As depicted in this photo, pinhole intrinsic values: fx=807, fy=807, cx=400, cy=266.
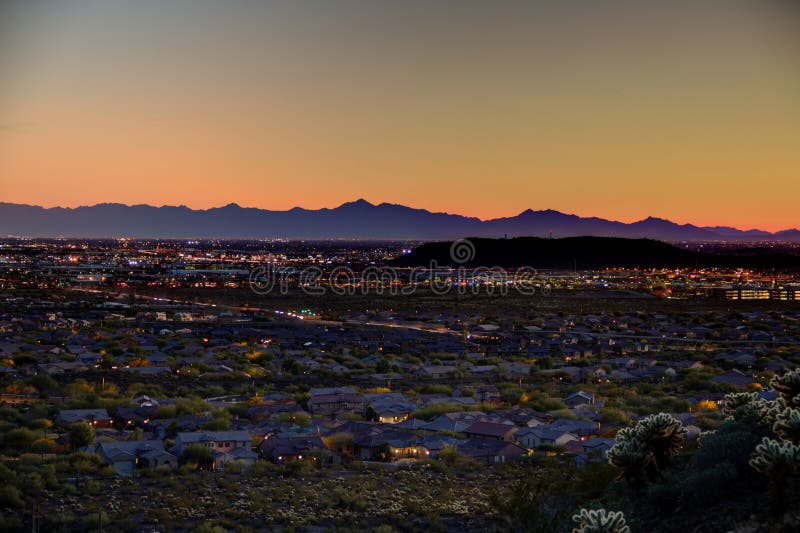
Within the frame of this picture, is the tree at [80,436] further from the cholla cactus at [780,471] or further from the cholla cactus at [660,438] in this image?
the cholla cactus at [780,471]

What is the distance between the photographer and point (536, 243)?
479 ft

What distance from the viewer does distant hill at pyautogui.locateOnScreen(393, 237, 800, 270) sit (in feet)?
448

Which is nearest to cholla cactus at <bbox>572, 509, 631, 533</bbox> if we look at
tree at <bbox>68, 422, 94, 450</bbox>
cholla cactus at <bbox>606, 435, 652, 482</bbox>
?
cholla cactus at <bbox>606, 435, 652, 482</bbox>

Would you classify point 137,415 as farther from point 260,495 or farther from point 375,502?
point 375,502

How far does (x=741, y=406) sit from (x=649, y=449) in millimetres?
1677

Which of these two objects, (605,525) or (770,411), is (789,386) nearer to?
(770,411)

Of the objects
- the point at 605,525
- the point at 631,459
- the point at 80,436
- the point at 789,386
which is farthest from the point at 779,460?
the point at 80,436

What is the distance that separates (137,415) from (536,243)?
423 feet

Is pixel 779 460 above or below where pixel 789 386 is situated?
below

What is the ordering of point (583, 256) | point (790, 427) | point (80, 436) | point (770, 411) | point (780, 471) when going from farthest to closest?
point (583, 256)
point (80, 436)
point (770, 411)
point (790, 427)
point (780, 471)

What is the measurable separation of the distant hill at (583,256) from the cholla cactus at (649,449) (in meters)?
127

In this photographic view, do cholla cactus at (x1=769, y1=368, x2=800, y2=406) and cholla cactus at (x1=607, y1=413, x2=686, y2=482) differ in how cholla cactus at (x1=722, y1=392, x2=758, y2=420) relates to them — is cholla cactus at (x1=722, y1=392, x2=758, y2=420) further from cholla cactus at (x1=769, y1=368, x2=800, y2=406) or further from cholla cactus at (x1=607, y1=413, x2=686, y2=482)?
cholla cactus at (x1=607, y1=413, x2=686, y2=482)

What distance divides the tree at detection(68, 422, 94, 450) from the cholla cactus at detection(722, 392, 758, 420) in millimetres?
13619

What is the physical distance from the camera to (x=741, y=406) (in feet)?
34.0
